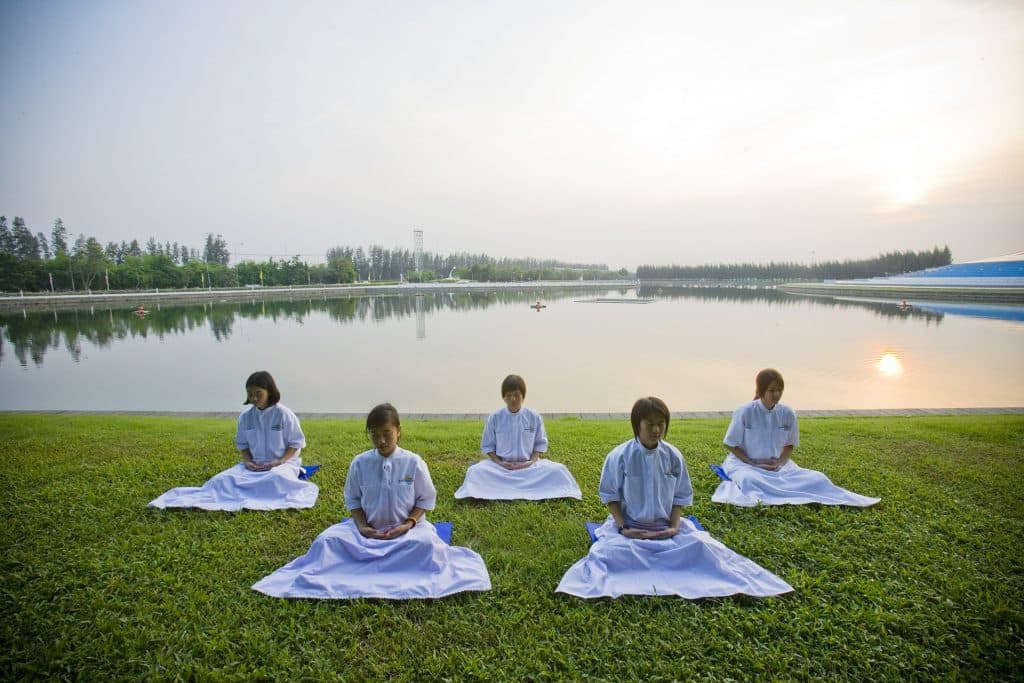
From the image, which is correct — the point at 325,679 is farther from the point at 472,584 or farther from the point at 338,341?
the point at 338,341

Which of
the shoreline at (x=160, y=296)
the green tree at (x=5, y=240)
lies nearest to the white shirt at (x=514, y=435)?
the shoreline at (x=160, y=296)

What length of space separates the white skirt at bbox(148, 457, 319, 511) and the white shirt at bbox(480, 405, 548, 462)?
173 cm

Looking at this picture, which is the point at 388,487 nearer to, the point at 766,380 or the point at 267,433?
the point at 267,433

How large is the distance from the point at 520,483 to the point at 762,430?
2385mm

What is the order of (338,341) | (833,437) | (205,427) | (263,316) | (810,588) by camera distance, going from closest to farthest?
(810,588)
(833,437)
(205,427)
(338,341)
(263,316)

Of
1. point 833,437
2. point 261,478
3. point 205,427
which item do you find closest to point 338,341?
point 205,427

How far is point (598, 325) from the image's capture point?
24.2m

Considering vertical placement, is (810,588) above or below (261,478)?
below

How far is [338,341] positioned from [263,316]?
44.3 feet

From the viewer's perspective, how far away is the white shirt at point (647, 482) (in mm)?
3254

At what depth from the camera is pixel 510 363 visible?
552 inches

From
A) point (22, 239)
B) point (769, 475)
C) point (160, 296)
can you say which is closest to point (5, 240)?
point (22, 239)

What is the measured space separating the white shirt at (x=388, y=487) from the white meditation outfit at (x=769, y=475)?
2712 millimetres

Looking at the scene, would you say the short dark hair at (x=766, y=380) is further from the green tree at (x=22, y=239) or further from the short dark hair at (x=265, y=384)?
the green tree at (x=22, y=239)
